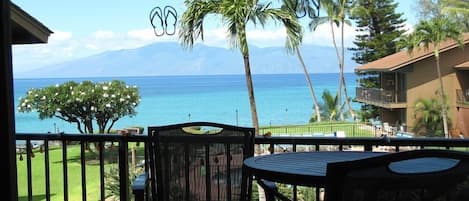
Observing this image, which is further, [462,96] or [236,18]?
[462,96]

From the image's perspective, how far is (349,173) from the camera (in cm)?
121

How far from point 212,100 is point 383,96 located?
87.6 ft

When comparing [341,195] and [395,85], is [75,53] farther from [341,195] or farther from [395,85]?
[341,195]

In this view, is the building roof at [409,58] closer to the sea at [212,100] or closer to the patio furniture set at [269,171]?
the sea at [212,100]

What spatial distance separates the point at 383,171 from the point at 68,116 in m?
14.3

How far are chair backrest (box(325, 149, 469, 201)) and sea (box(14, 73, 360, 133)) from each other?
68.6ft

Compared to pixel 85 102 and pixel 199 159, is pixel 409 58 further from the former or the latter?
pixel 199 159

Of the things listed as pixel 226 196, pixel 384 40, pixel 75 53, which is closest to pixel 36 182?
pixel 226 196

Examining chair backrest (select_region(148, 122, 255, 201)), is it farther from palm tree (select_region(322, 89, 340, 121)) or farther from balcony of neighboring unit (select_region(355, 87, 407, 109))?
palm tree (select_region(322, 89, 340, 121))

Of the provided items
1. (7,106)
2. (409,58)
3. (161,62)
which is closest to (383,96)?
(409,58)

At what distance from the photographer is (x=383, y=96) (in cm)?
2019

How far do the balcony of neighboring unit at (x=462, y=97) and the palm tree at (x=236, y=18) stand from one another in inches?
360

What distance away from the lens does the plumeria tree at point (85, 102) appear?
46.1 feet

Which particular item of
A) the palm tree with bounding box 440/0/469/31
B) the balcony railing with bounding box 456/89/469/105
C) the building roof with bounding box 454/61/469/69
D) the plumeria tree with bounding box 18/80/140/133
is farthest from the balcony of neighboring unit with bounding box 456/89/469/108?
the plumeria tree with bounding box 18/80/140/133
